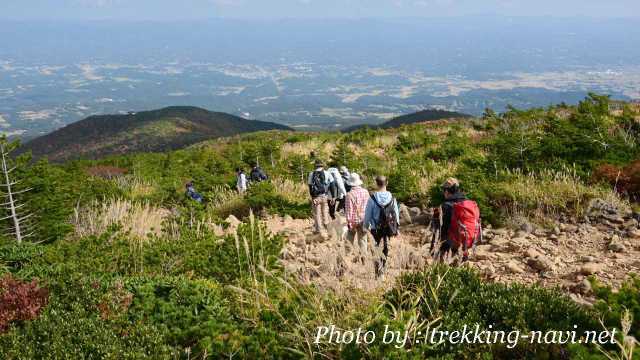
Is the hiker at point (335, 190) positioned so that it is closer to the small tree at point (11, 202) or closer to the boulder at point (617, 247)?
the boulder at point (617, 247)

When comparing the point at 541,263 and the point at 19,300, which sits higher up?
the point at 19,300

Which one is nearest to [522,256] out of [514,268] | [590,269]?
[514,268]

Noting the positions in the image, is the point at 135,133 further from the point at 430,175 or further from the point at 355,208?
the point at 355,208

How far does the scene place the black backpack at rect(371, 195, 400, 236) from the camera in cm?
570

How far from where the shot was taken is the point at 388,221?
5.71 metres

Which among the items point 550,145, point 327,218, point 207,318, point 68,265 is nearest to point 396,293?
point 207,318

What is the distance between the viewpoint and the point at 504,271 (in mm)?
5281

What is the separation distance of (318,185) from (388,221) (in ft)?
8.88

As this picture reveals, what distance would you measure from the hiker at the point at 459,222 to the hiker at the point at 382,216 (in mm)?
626

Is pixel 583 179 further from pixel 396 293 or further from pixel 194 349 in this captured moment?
pixel 194 349

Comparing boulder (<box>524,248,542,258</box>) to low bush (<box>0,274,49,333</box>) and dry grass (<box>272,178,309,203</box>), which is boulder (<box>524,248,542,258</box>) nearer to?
low bush (<box>0,274,49,333</box>)

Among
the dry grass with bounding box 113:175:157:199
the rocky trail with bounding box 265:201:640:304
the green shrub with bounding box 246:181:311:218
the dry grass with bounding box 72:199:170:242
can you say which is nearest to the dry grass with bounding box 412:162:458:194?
the rocky trail with bounding box 265:201:640:304

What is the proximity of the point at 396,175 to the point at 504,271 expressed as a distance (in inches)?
173

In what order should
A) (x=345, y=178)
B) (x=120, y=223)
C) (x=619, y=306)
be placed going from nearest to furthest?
(x=619, y=306)
(x=120, y=223)
(x=345, y=178)
